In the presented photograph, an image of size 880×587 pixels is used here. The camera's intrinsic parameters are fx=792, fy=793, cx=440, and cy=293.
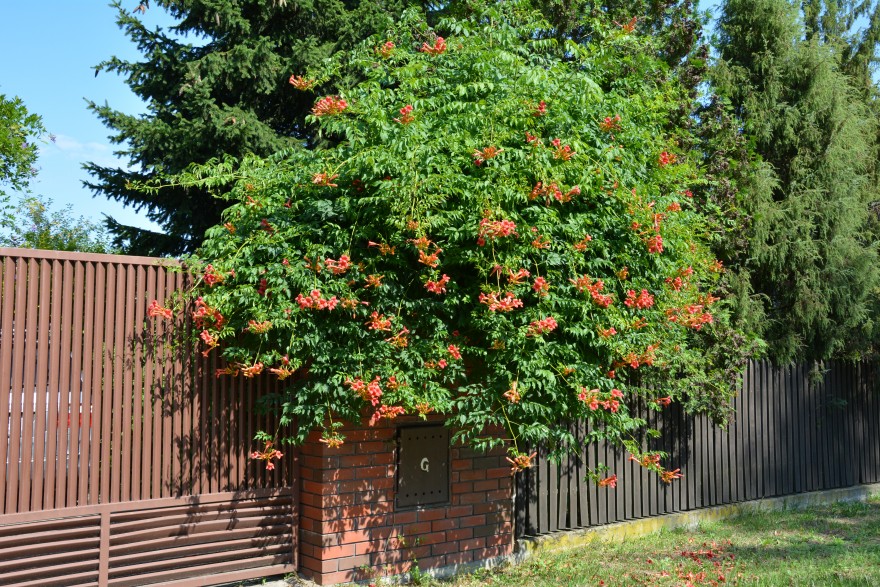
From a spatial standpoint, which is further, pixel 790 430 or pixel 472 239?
pixel 790 430

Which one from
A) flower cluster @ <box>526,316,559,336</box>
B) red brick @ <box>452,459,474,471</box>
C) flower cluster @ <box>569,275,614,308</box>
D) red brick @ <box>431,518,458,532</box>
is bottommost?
red brick @ <box>431,518,458,532</box>

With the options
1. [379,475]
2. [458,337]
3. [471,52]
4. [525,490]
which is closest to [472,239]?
[458,337]

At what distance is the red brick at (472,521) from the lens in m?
6.82

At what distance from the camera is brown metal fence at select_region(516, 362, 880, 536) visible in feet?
26.3

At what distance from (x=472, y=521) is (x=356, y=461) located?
136 centimetres

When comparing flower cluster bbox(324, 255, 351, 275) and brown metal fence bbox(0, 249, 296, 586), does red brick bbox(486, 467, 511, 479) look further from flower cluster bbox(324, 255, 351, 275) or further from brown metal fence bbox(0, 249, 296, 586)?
flower cluster bbox(324, 255, 351, 275)

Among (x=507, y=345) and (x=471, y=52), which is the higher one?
(x=471, y=52)

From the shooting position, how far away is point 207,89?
440 inches

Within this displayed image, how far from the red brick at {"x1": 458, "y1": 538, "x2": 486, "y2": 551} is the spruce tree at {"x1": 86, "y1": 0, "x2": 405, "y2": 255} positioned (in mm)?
6657

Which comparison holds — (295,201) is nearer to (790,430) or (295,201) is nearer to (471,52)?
(471,52)

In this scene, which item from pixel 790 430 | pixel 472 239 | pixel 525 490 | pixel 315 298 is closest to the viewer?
pixel 315 298

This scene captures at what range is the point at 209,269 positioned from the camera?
5523 mm

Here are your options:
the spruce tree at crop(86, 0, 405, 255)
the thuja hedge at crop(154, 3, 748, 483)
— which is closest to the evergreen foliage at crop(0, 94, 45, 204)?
the spruce tree at crop(86, 0, 405, 255)

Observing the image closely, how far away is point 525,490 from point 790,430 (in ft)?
17.0
